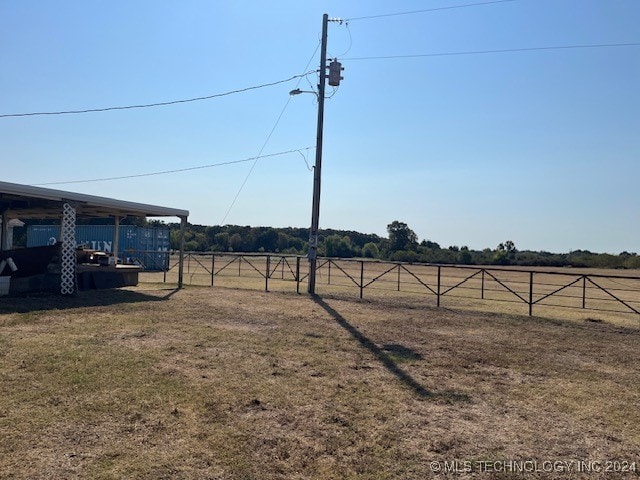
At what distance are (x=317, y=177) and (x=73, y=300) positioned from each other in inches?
336

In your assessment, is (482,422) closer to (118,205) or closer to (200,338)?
(200,338)

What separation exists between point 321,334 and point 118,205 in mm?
9203

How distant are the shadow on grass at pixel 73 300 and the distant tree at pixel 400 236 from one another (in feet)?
217

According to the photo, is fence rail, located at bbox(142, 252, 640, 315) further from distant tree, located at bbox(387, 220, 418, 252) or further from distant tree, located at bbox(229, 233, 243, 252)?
distant tree, located at bbox(387, 220, 418, 252)

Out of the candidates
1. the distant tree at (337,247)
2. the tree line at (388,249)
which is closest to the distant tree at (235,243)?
the tree line at (388,249)

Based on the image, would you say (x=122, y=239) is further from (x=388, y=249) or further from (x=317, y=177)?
(x=388, y=249)

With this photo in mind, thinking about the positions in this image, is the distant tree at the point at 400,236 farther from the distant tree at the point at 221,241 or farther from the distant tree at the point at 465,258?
the distant tree at the point at 221,241

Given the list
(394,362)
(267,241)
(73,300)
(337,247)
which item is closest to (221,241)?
Result: (267,241)

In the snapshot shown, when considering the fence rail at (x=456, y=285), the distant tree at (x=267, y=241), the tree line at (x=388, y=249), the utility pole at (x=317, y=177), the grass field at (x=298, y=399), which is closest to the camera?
the grass field at (x=298, y=399)

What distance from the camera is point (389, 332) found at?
968cm

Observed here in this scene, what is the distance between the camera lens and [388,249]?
75.7 metres

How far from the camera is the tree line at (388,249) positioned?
61562 mm

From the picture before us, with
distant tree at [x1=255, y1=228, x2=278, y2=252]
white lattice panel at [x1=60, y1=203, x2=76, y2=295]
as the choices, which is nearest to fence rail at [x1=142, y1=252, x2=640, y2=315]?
white lattice panel at [x1=60, y1=203, x2=76, y2=295]

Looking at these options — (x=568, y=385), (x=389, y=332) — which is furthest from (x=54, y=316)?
(x=568, y=385)
